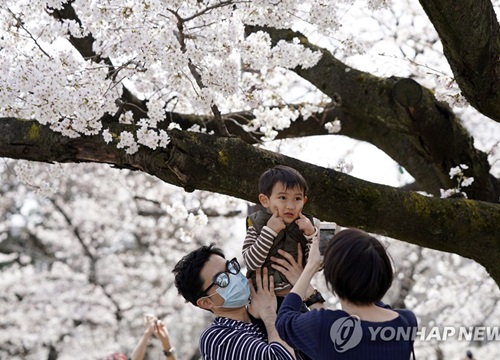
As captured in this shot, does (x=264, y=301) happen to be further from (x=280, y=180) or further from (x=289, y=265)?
(x=280, y=180)

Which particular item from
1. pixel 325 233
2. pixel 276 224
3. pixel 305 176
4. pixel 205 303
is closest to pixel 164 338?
pixel 305 176

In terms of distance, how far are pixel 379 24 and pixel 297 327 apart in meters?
7.70

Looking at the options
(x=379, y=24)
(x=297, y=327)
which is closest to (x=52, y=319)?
(x=379, y=24)

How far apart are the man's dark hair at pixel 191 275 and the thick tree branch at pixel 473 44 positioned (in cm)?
155

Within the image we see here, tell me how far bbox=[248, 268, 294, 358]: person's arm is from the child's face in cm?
26

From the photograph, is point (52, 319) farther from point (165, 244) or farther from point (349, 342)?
point (349, 342)

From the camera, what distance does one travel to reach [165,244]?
13.6 metres

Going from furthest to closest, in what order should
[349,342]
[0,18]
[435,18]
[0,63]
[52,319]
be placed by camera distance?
1. [52,319]
2. [0,18]
3. [0,63]
4. [435,18]
5. [349,342]

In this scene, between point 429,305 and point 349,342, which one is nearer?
point 349,342

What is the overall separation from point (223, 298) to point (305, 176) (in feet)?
3.51

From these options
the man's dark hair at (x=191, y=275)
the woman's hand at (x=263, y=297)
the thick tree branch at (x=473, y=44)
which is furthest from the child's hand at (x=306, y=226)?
the thick tree branch at (x=473, y=44)

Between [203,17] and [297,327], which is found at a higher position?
[203,17]

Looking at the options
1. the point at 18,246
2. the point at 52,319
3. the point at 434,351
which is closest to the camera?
the point at 52,319

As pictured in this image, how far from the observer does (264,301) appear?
2.79 m
